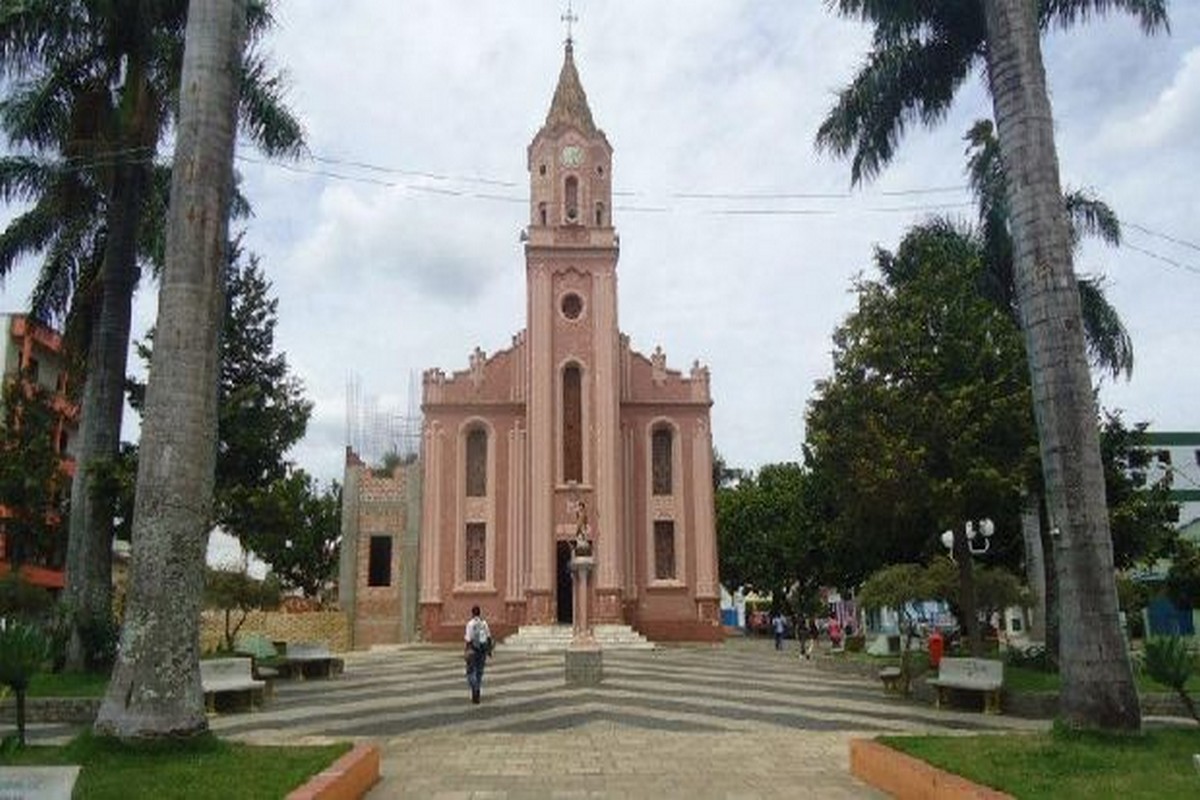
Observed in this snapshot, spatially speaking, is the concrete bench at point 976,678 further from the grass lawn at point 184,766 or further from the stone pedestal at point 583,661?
the grass lawn at point 184,766

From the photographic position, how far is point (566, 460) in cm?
3609

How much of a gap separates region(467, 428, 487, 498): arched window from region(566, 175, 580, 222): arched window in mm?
8674

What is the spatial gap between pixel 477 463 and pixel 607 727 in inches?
987

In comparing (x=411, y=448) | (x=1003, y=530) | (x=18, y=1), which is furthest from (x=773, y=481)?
(x=18, y=1)

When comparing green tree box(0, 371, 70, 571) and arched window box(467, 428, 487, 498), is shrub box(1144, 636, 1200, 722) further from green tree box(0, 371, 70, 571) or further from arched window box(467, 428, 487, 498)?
arched window box(467, 428, 487, 498)

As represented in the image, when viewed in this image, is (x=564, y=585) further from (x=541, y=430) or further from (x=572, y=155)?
(x=572, y=155)

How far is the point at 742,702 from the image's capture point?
16.0 meters

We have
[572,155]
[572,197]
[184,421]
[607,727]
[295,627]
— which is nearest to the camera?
[184,421]

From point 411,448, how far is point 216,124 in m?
48.0

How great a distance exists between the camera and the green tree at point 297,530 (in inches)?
780

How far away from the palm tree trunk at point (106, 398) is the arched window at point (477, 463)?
2020 centimetres

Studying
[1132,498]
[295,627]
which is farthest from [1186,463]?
[295,627]

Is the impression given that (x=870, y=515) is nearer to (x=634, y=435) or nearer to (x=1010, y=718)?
(x=1010, y=718)

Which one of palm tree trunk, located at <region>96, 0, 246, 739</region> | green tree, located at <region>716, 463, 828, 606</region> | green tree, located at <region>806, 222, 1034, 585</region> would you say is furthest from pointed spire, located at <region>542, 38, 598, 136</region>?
palm tree trunk, located at <region>96, 0, 246, 739</region>
